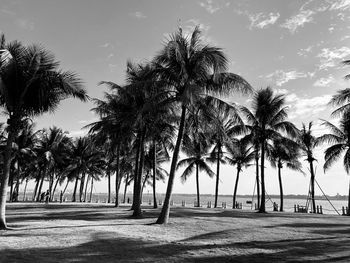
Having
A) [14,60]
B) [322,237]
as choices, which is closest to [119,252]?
[322,237]

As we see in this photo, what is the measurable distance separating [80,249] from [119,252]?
3.62ft

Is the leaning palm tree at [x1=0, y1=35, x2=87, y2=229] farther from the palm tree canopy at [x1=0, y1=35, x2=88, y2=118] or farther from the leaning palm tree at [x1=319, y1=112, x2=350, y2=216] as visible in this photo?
the leaning palm tree at [x1=319, y1=112, x2=350, y2=216]

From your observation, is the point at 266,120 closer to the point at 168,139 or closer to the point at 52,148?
the point at 168,139

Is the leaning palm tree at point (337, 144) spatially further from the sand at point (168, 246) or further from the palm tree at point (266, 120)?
the sand at point (168, 246)

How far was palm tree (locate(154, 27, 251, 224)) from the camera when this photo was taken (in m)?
14.7

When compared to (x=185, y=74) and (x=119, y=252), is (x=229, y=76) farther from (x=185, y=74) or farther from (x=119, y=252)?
(x=119, y=252)

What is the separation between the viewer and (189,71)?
15242 millimetres

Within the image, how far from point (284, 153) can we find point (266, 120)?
6976 mm

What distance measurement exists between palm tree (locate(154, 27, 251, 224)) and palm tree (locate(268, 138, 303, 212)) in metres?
13.7

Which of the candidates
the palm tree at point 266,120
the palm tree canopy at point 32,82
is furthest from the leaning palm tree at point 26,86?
the palm tree at point 266,120

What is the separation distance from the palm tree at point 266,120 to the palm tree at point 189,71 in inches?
469

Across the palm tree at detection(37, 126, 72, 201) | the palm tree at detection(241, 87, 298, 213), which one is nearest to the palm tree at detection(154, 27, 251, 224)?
the palm tree at detection(241, 87, 298, 213)

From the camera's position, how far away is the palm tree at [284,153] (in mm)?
27203

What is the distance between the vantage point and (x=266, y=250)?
28.3 ft
